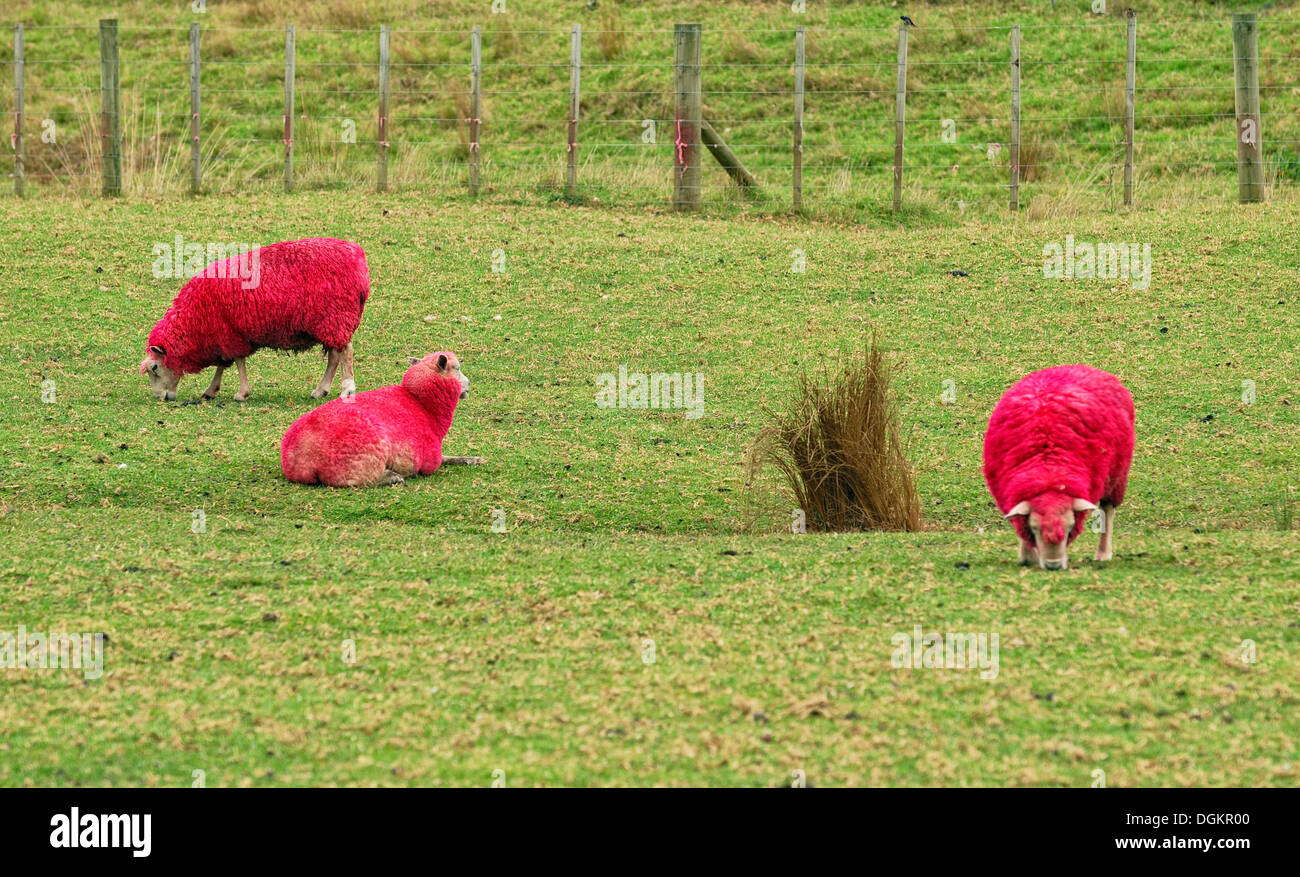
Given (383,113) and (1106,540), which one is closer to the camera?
(1106,540)

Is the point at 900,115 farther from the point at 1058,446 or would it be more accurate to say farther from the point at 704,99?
the point at 1058,446

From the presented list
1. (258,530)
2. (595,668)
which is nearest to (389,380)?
(258,530)

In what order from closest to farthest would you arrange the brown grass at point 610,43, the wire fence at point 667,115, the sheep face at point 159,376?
1. the sheep face at point 159,376
2. the wire fence at point 667,115
3. the brown grass at point 610,43

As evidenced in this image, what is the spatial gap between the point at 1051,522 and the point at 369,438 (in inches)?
157

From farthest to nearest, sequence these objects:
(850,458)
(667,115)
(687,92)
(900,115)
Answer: (667,115)
(687,92)
(900,115)
(850,458)

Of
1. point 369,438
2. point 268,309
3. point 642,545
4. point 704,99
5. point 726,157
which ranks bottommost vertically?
point 642,545

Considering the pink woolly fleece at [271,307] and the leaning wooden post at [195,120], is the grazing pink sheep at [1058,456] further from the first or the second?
the leaning wooden post at [195,120]

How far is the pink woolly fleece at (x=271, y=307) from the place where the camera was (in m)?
10.3

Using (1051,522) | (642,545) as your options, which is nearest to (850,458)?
(642,545)

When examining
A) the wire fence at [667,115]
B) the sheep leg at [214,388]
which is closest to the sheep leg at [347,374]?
the sheep leg at [214,388]

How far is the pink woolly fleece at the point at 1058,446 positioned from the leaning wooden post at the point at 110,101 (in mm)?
12699

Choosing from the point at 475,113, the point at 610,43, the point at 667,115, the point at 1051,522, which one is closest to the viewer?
the point at 1051,522

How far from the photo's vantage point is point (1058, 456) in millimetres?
6465

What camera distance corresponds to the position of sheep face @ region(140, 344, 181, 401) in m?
10.6
